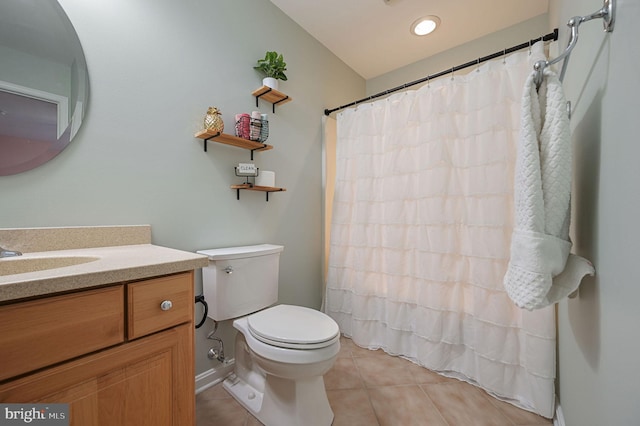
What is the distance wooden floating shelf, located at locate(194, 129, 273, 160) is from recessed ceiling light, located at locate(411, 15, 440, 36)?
1.48m

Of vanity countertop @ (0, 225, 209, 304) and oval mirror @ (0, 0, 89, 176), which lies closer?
vanity countertop @ (0, 225, 209, 304)

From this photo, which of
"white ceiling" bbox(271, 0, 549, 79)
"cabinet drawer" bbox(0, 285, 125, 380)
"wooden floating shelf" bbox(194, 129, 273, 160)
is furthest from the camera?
"white ceiling" bbox(271, 0, 549, 79)

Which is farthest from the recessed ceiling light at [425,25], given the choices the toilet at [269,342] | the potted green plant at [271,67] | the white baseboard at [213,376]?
the white baseboard at [213,376]

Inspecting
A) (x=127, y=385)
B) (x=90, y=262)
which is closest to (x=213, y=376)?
(x=127, y=385)

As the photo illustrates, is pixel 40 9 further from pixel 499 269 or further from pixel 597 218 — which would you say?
pixel 499 269

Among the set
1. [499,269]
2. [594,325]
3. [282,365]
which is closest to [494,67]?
[499,269]

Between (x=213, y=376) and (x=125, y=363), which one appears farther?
(x=213, y=376)

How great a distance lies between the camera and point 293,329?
1146 millimetres

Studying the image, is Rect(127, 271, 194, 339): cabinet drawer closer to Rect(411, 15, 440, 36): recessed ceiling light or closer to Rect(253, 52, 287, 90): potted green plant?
Rect(253, 52, 287, 90): potted green plant

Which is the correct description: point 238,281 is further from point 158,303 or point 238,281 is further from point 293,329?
point 158,303

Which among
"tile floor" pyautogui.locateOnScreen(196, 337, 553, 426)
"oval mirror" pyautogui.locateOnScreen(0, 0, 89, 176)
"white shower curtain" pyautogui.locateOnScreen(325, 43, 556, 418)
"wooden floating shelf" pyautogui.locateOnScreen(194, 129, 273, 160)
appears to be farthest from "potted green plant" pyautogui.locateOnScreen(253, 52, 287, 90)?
"tile floor" pyautogui.locateOnScreen(196, 337, 553, 426)

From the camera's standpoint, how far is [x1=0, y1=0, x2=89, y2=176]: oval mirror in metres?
0.88

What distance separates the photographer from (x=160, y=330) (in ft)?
2.33

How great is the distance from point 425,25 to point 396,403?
8.17 ft
